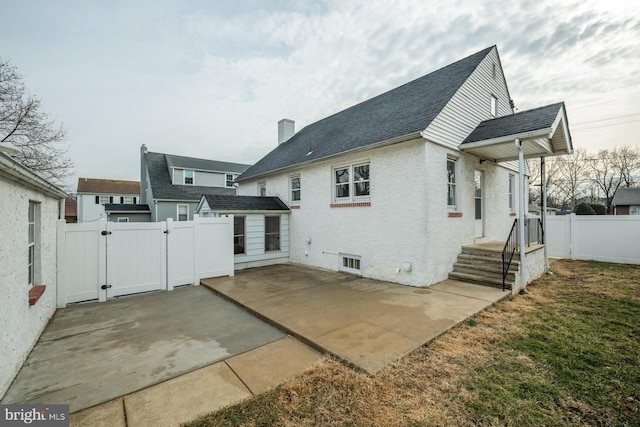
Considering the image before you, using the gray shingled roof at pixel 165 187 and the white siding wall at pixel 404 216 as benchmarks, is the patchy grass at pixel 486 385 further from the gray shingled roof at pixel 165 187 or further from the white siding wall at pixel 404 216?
the gray shingled roof at pixel 165 187

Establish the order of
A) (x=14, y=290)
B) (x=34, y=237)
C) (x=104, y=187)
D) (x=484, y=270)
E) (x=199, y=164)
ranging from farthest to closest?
(x=104, y=187), (x=199, y=164), (x=484, y=270), (x=34, y=237), (x=14, y=290)

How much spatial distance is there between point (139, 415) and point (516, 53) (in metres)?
13.7

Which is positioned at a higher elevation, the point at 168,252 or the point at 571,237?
the point at 168,252

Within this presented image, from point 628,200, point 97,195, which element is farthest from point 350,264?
point 628,200

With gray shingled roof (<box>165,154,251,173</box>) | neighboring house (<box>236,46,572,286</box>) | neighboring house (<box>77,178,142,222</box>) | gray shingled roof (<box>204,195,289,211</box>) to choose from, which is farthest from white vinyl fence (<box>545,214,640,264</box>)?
neighboring house (<box>77,178,142,222</box>)

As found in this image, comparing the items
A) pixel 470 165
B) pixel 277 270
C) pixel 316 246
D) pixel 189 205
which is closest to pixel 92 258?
pixel 277 270

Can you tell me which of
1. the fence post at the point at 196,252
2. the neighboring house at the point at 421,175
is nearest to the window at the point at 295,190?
the neighboring house at the point at 421,175

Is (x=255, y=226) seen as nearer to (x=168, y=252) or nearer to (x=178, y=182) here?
(x=168, y=252)

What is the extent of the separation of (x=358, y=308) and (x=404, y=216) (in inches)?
121

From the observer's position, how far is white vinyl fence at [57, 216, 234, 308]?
5758mm

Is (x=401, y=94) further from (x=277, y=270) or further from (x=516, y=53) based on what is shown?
(x=277, y=270)

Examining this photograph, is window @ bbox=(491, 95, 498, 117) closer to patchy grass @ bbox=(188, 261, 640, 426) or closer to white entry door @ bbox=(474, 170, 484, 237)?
white entry door @ bbox=(474, 170, 484, 237)

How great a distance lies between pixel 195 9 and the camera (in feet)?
24.9

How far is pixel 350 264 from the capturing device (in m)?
8.68
